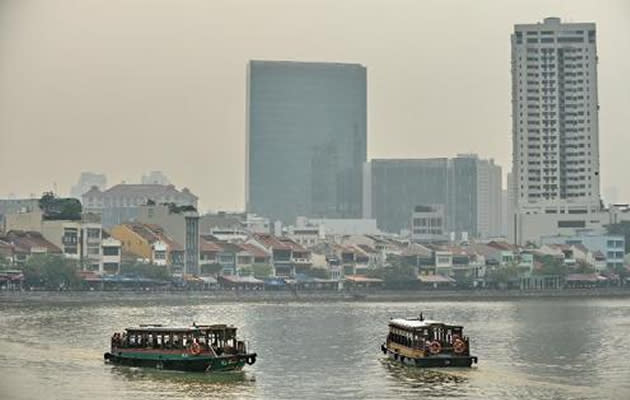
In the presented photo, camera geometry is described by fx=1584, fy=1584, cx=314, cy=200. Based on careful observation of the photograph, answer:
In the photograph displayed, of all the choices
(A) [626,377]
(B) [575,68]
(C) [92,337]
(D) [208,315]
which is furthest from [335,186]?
(A) [626,377]

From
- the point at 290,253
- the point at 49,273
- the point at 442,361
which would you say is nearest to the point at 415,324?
the point at 442,361

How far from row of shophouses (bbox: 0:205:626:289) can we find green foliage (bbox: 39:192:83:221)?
0.75m

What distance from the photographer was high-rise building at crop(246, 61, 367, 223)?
155750mm

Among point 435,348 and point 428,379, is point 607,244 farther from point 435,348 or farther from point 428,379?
point 428,379

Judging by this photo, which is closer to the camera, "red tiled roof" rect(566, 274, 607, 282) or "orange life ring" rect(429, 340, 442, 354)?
"orange life ring" rect(429, 340, 442, 354)

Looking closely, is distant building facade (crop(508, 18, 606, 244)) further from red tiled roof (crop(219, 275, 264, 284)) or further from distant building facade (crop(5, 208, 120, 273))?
distant building facade (crop(5, 208, 120, 273))

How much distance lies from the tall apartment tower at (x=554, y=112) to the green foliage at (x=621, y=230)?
19.8 ft

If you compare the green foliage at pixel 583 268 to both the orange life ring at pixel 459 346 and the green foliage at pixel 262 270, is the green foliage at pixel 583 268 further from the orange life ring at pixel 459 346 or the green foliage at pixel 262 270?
the orange life ring at pixel 459 346

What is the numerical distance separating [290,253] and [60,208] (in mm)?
13156

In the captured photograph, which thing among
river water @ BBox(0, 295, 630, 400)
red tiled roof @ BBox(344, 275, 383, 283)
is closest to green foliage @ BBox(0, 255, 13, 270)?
river water @ BBox(0, 295, 630, 400)

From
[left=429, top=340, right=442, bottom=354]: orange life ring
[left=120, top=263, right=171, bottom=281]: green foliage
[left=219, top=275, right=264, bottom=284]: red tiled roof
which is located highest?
[left=120, top=263, right=171, bottom=281]: green foliage

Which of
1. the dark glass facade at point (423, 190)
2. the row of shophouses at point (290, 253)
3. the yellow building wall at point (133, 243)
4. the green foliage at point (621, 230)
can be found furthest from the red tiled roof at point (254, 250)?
the dark glass facade at point (423, 190)

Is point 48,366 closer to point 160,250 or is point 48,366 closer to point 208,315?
point 208,315

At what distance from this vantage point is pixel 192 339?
30.7m
